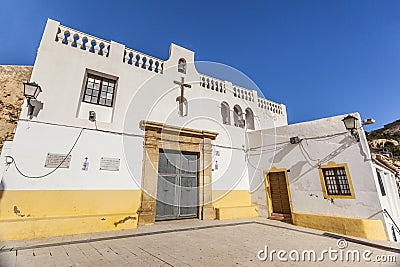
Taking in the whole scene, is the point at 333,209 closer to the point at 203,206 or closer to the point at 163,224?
the point at 203,206

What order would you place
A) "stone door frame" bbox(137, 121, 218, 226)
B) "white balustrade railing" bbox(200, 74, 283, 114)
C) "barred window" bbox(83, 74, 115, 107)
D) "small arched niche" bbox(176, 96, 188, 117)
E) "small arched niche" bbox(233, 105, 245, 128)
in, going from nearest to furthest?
"stone door frame" bbox(137, 121, 218, 226), "barred window" bbox(83, 74, 115, 107), "small arched niche" bbox(176, 96, 188, 117), "white balustrade railing" bbox(200, 74, 283, 114), "small arched niche" bbox(233, 105, 245, 128)

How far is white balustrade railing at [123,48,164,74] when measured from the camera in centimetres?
662

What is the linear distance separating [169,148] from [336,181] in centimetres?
535

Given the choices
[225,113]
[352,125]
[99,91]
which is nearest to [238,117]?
[225,113]

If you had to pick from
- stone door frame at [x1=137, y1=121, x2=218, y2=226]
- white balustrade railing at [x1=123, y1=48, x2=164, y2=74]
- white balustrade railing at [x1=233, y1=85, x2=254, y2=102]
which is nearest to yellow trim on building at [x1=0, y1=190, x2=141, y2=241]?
stone door frame at [x1=137, y1=121, x2=218, y2=226]

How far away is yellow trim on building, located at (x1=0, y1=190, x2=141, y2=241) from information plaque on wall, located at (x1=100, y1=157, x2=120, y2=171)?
0.62 metres

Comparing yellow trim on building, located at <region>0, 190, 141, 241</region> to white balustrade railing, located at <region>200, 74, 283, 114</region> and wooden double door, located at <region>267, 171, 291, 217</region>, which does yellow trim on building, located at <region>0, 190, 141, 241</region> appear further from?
white balustrade railing, located at <region>200, 74, 283, 114</region>

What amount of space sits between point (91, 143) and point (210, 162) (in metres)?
4.11

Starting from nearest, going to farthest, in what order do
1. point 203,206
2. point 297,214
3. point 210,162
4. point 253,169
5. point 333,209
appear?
point 333,209
point 297,214
point 203,206
point 210,162
point 253,169

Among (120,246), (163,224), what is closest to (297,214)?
(163,224)

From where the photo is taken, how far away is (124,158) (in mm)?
5590

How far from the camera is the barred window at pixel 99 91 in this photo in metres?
5.77

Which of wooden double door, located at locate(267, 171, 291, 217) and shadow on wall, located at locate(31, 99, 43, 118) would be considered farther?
wooden double door, located at locate(267, 171, 291, 217)

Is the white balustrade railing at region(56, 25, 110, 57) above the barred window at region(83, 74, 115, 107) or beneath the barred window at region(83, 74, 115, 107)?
above
